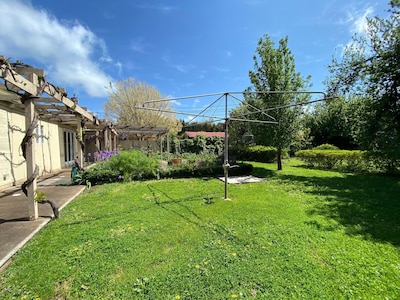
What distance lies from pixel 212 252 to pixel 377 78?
9.42 m

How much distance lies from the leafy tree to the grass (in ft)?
12.9

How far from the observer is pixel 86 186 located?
703 centimetres

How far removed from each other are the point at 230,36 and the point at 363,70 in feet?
18.8

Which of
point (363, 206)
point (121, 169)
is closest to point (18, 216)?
point (121, 169)

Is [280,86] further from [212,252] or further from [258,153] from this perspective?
[212,252]

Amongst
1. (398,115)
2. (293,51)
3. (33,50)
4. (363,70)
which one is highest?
(293,51)

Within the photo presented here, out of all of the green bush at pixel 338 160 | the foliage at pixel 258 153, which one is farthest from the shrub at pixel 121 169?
the foliage at pixel 258 153

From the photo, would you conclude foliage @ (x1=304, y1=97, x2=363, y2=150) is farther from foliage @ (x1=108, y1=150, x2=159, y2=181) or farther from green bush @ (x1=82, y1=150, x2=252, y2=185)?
foliage @ (x1=108, y1=150, x2=159, y2=181)

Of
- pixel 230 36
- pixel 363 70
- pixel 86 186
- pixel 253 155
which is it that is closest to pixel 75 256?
pixel 86 186

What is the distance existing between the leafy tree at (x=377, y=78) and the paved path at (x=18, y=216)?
35.8 feet

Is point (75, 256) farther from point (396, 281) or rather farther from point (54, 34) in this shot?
point (54, 34)

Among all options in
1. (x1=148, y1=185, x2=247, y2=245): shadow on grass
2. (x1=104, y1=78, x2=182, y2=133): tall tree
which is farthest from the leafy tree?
(x1=104, y1=78, x2=182, y2=133): tall tree

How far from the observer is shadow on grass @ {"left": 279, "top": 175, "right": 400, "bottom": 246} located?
368 cm

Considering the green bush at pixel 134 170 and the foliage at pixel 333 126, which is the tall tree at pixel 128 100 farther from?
the foliage at pixel 333 126
